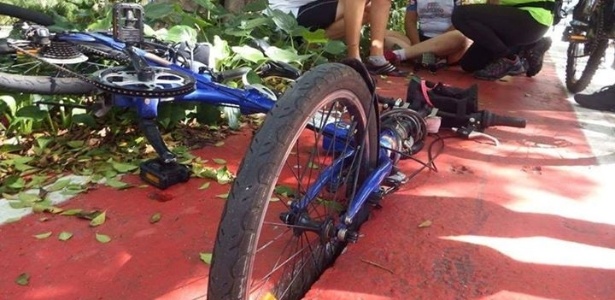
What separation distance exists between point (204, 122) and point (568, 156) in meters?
2.10

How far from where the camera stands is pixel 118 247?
6.51ft

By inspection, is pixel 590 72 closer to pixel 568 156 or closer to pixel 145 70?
pixel 568 156

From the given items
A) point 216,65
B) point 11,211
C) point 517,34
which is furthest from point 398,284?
point 517,34

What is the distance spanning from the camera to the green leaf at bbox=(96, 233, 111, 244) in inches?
79.4

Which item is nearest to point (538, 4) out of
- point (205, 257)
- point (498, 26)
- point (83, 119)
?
point (498, 26)

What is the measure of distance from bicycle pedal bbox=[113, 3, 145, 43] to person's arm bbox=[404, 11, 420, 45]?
377cm

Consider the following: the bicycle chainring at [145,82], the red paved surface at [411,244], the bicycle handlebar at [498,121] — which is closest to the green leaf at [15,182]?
the red paved surface at [411,244]

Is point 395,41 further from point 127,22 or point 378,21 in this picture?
point 127,22

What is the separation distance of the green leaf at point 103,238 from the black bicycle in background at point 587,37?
410 cm

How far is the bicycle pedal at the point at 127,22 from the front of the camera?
2.21m

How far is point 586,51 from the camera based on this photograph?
4797 millimetres

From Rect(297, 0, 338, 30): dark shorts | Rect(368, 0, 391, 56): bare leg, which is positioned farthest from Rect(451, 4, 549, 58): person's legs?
Rect(297, 0, 338, 30): dark shorts

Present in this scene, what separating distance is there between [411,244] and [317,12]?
3.16 metres

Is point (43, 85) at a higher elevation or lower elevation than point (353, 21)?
higher
